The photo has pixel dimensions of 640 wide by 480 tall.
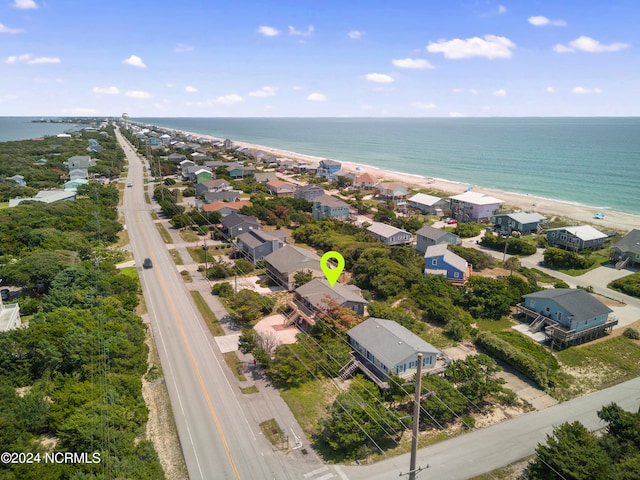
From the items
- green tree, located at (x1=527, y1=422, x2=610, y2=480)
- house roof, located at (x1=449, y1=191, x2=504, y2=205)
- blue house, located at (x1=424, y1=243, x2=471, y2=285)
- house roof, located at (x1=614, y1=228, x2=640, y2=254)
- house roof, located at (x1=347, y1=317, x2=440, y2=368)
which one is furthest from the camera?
house roof, located at (x1=449, y1=191, x2=504, y2=205)

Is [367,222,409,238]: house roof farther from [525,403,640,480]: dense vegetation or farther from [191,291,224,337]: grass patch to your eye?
[525,403,640,480]: dense vegetation

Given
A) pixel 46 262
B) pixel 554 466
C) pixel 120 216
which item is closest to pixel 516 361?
pixel 554 466

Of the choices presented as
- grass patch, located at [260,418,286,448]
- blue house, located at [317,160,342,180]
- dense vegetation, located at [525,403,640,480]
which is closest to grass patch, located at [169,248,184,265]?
grass patch, located at [260,418,286,448]

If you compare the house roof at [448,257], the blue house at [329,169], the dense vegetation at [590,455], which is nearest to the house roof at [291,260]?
the house roof at [448,257]

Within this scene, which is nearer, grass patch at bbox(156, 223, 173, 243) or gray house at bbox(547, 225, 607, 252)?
gray house at bbox(547, 225, 607, 252)

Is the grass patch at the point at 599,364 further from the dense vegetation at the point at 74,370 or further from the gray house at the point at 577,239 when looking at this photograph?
the dense vegetation at the point at 74,370

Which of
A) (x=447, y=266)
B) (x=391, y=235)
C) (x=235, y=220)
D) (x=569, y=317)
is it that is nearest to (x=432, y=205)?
(x=391, y=235)

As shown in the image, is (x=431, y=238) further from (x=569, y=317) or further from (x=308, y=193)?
(x=308, y=193)
